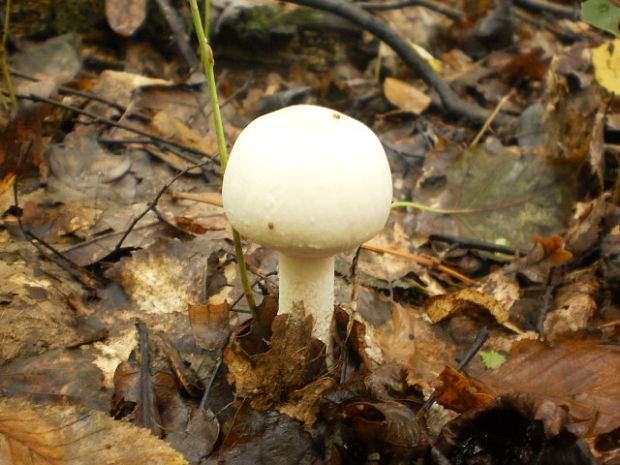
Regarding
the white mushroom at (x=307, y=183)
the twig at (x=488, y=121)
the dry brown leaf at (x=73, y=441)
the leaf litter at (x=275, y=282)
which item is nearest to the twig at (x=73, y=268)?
the leaf litter at (x=275, y=282)

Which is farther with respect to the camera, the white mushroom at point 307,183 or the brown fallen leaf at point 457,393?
the brown fallen leaf at point 457,393

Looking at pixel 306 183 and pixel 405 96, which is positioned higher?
pixel 306 183

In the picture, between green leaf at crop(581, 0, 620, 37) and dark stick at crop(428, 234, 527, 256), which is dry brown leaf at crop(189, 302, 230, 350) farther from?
green leaf at crop(581, 0, 620, 37)

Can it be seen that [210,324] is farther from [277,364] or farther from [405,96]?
[405,96]

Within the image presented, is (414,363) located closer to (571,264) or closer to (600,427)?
(600,427)

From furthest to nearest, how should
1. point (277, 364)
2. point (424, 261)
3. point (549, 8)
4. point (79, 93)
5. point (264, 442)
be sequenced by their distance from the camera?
point (549, 8), point (79, 93), point (424, 261), point (277, 364), point (264, 442)

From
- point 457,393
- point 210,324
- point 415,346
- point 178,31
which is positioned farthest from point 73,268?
point 178,31

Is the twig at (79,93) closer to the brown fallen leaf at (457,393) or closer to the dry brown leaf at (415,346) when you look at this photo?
the dry brown leaf at (415,346)
